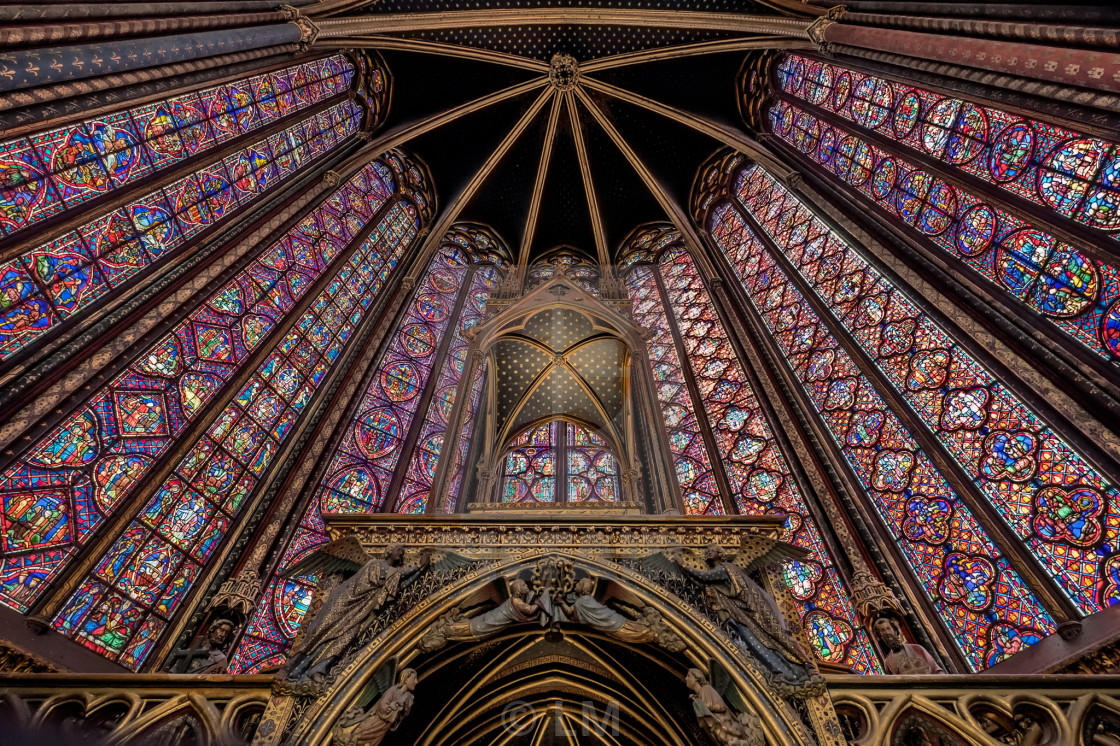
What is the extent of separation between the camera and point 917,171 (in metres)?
7.43

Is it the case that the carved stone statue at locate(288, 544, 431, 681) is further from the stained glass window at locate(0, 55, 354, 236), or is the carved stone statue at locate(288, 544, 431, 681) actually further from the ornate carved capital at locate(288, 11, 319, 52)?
the ornate carved capital at locate(288, 11, 319, 52)

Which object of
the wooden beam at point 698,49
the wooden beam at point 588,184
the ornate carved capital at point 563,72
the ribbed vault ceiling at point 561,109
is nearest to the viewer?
the wooden beam at point 698,49

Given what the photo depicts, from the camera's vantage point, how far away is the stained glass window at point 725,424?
6184 millimetres

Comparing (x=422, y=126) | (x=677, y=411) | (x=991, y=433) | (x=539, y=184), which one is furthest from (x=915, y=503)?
(x=422, y=126)

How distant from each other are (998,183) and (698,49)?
795cm

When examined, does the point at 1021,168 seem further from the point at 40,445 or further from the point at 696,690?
the point at 40,445

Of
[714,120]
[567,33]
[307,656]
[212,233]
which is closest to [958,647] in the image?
[307,656]

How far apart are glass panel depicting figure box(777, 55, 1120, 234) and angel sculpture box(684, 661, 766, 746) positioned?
5.06 meters

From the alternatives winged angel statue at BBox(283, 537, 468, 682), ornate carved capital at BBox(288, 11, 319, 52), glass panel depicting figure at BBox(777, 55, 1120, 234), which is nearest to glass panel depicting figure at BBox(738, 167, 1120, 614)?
glass panel depicting figure at BBox(777, 55, 1120, 234)

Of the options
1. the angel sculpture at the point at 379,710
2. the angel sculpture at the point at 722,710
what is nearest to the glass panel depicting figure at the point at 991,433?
the angel sculpture at the point at 722,710

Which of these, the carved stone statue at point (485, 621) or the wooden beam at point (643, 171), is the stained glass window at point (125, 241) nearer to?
the carved stone statue at point (485, 621)

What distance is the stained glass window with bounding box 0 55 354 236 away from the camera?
5199mm

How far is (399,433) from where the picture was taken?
923 cm

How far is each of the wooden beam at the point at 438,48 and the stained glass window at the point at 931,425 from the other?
7.35 m
